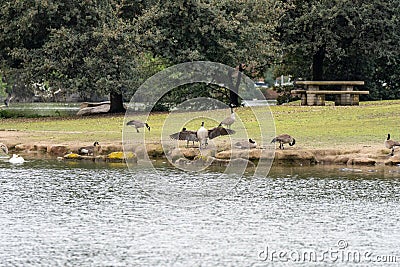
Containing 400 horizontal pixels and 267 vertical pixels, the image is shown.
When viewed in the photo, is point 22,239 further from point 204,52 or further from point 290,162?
point 204,52

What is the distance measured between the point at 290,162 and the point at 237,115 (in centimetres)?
937

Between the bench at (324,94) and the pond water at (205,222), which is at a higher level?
the bench at (324,94)

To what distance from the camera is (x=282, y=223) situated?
1437 cm

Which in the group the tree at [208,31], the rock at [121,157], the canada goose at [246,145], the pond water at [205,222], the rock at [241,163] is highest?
the tree at [208,31]

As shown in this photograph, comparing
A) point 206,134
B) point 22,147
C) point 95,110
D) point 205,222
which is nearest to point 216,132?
point 206,134

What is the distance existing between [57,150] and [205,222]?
9811 mm

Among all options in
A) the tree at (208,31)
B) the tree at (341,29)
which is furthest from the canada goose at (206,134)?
the tree at (341,29)

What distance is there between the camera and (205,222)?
14523mm

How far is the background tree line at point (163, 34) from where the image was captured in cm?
3195

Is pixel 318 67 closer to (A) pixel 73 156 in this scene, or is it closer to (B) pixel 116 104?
(B) pixel 116 104

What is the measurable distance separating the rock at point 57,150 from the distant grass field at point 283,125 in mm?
1218

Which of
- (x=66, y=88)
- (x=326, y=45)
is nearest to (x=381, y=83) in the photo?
(x=326, y=45)

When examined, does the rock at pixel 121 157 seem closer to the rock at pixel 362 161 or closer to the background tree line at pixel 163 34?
the rock at pixel 362 161

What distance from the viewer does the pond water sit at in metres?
12.3
